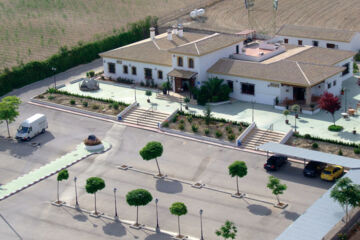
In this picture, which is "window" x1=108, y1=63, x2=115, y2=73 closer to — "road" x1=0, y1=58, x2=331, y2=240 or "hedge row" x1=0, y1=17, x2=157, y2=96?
"hedge row" x1=0, y1=17, x2=157, y2=96

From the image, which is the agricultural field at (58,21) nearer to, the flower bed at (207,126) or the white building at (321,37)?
the white building at (321,37)

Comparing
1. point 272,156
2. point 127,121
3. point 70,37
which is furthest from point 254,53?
point 70,37

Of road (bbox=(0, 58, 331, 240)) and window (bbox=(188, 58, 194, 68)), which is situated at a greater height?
window (bbox=(188, 58, 194, 68))

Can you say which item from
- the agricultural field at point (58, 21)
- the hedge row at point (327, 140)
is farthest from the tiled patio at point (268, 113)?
the agricultural field at point (58, 21)

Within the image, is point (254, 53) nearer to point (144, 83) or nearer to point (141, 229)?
point (144, 83)

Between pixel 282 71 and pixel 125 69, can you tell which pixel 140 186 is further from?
pixel 125 69

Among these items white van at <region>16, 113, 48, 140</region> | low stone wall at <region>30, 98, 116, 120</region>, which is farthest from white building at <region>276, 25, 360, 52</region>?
white van at <region>16, 113, 48, 140</region>
